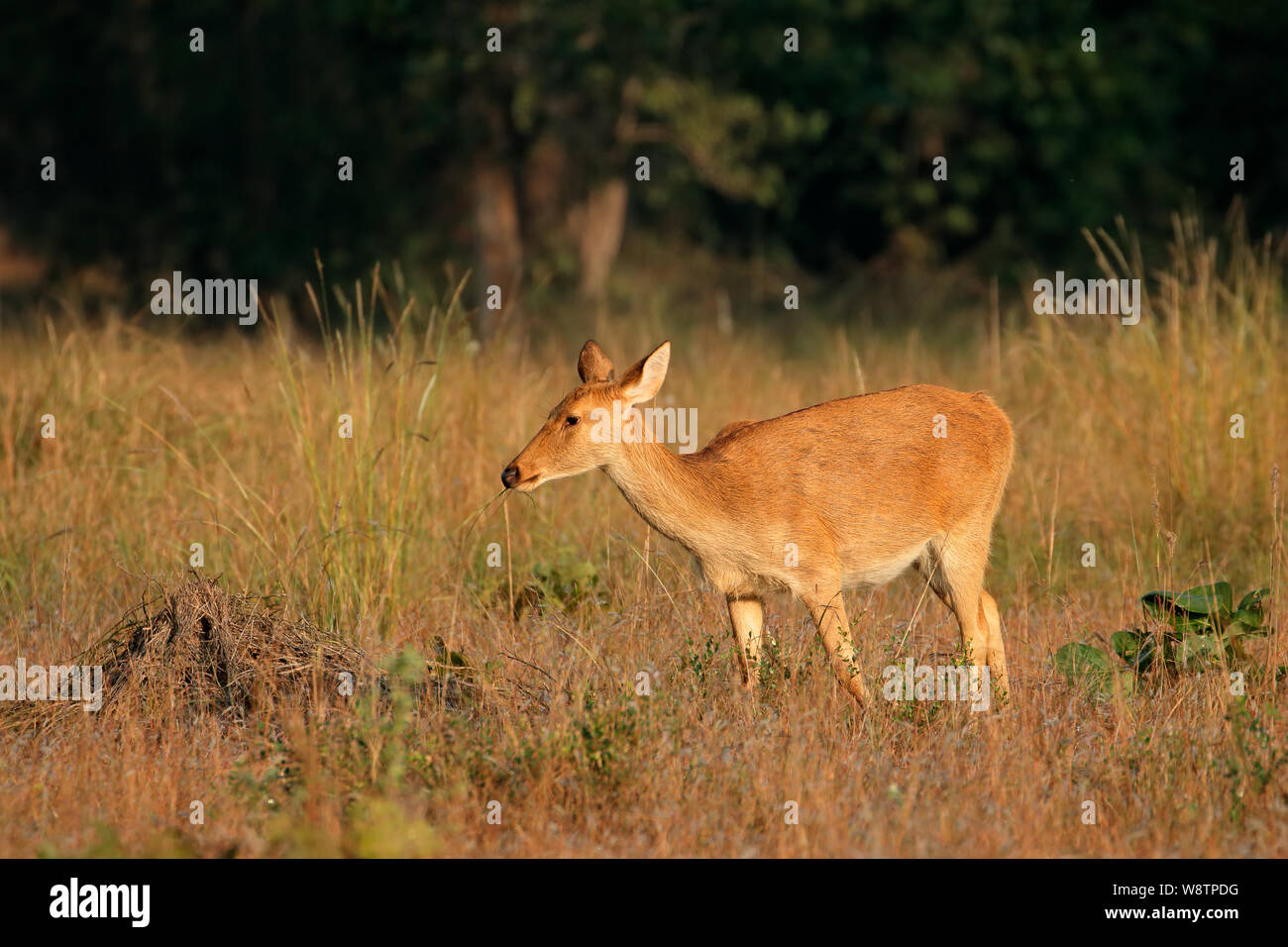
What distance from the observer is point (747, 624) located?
614cm

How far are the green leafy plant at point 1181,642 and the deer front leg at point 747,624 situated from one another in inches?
46.9

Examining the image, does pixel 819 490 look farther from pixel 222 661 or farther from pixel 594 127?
pixel 594 127

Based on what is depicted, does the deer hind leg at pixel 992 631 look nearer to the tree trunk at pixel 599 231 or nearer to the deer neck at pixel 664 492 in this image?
the deer neck at pixel 664 492

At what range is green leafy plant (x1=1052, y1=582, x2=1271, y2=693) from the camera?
5.98 meters

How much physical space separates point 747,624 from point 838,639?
1.52 feet

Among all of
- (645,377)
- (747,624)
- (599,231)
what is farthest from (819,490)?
(599,231)

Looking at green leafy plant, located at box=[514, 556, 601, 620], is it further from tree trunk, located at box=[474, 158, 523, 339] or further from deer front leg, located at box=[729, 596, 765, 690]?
tree trunk, located at box=[474, 158, 523, 339]

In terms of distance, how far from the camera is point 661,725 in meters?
5.31

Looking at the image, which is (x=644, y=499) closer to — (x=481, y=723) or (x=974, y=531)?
(x=481, y=723)

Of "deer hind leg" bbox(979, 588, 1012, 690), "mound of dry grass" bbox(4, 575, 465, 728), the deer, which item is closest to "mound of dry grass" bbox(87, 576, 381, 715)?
"mound of dry grass" bbox(4, 575, 465, 728)

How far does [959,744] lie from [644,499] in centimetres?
146

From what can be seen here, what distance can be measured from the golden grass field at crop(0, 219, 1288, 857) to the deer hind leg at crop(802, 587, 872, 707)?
4.4 inches
